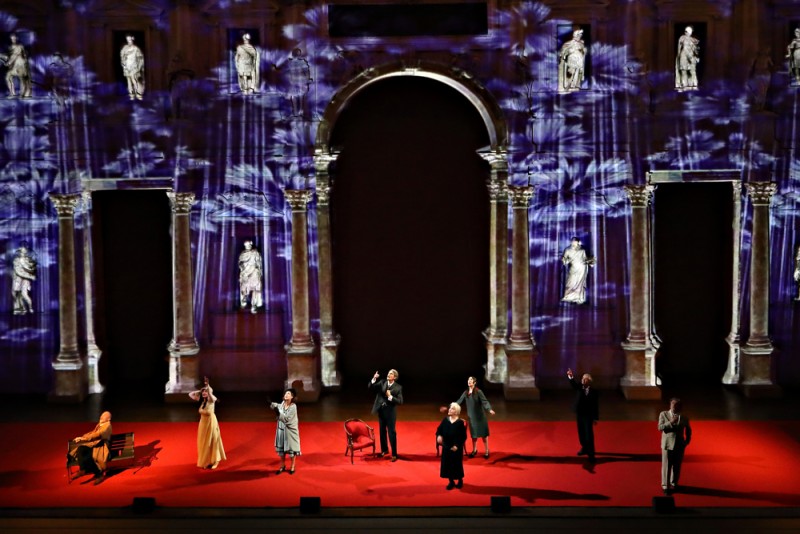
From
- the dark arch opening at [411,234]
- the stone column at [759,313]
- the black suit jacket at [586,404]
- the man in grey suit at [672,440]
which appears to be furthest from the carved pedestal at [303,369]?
the stone column at [759,313]

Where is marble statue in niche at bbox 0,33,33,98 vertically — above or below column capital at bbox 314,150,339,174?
above

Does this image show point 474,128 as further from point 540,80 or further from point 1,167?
point 1,167

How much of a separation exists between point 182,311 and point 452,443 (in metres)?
7.36

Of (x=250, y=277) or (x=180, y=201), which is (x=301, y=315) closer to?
(x=250, y=277)

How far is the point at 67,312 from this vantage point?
66.7 feet

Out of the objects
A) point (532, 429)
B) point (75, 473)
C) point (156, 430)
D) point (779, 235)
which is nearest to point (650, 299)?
point (779, 235)

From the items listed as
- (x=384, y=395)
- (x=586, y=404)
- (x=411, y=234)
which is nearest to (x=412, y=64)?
(x=411, y=234)

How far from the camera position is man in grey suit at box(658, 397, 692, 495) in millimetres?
14633

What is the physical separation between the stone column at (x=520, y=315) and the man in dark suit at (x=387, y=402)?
4.20 m

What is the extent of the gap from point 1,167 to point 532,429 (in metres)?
10.7

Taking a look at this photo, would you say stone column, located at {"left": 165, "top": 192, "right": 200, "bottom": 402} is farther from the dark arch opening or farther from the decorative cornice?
the decorative cornice

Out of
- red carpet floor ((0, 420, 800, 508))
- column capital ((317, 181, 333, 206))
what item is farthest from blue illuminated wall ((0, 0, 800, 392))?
red carpet floor ((0, 420, 800, 508))

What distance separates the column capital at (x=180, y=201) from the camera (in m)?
20.2

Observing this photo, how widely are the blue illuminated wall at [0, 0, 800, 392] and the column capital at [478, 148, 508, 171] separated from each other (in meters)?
0.16
